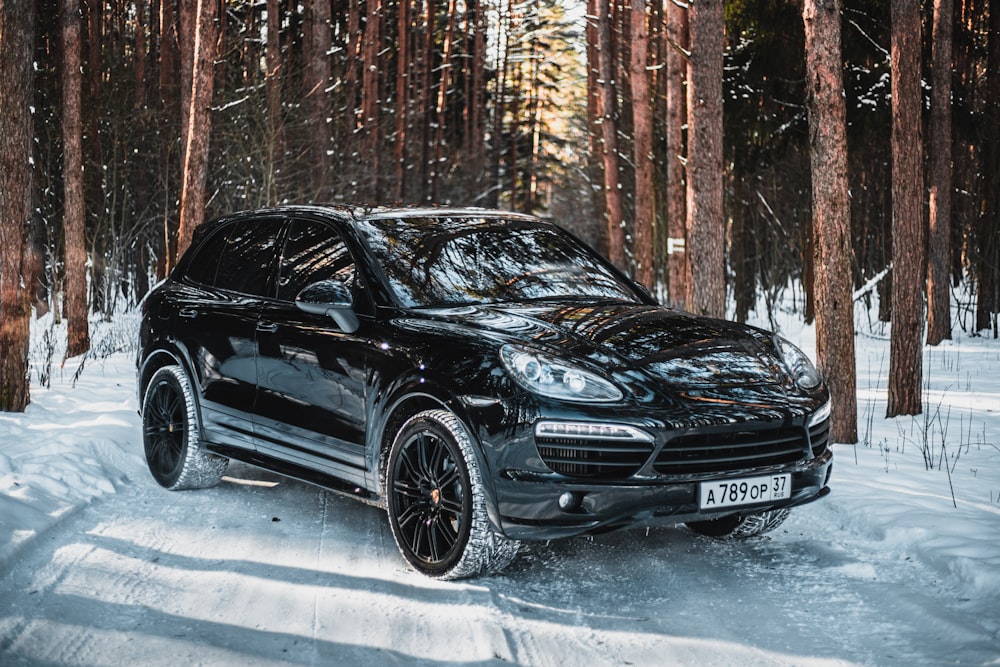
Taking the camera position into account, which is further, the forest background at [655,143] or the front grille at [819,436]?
the forest background at [655,143]

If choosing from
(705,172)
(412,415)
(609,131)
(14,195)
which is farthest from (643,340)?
(609,131)

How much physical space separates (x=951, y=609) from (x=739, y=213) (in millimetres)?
19598

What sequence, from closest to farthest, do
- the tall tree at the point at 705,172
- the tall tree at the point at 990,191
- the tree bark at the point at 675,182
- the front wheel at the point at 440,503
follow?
the front wheel at the point at 440,503, the tall tree at the point at 705,172, the tree bark at the point at 675,182, the tall tree at the point at 990,191

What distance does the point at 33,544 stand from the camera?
5.55m

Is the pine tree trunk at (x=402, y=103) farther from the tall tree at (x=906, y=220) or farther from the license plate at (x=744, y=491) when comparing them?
the license plate at (x=744, y=491)

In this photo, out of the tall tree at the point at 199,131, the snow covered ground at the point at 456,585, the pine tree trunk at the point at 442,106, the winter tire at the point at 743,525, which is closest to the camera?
the snow covered ground at the point at 456,585

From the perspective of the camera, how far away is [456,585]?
496 cm

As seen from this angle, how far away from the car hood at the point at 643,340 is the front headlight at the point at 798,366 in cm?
7

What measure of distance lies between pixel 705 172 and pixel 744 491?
7.29 m

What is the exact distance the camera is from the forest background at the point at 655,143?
10.1 metres

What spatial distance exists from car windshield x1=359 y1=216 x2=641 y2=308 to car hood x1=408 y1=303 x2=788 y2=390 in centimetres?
24

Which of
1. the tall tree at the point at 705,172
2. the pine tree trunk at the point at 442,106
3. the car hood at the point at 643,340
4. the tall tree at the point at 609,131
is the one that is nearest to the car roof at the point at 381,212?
the car hood at the point at 643,340

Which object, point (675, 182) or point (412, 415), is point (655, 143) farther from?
point (412, 415)

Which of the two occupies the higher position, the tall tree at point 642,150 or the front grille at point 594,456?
the tall tree at point 642,150
